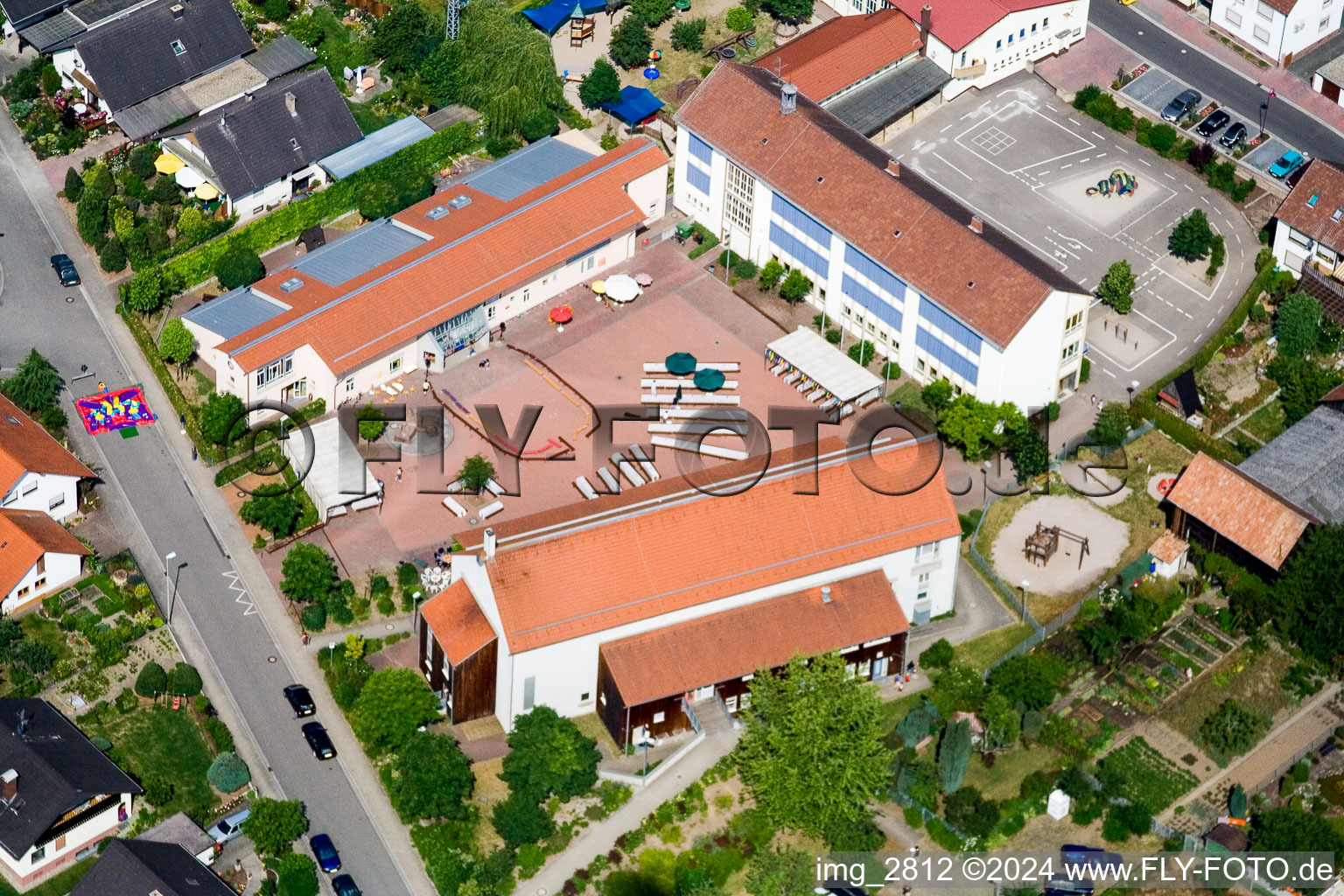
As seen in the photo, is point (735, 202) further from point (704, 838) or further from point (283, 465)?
point (704, 838)

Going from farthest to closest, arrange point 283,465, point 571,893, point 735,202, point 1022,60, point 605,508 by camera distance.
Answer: point 1022,60 → point 735,202 → point 283,465 → point 605,508 → point 571,893

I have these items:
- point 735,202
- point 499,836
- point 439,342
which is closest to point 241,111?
point 439,342

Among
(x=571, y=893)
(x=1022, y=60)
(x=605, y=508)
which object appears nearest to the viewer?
(x=571, y=893)

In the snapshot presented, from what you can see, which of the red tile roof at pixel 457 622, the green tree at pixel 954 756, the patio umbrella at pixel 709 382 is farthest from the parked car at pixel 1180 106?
the red tile roof at pixel 457 622

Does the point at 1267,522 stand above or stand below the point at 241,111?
below

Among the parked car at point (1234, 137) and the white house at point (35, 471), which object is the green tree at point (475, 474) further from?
the parked car at point (1234, 137)

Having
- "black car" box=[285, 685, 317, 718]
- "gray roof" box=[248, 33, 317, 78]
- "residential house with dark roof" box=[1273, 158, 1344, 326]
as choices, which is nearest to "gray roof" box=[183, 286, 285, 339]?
"gray roof" box=[248, 33, 317, 78]

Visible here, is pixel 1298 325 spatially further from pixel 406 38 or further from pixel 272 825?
pixel 272 825

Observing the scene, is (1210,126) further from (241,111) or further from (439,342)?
(241,111)

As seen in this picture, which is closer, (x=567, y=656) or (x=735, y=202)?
(x=567, y=656)
